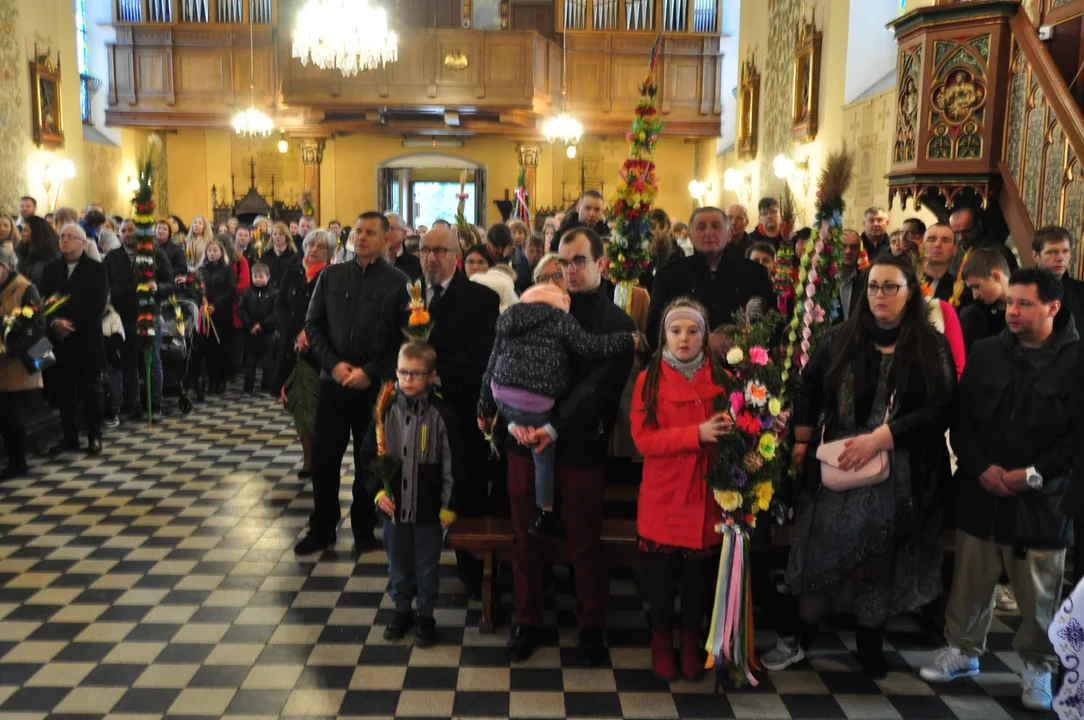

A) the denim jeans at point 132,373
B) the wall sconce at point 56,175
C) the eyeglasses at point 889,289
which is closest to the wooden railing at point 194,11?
the wall sconce at point 56,175

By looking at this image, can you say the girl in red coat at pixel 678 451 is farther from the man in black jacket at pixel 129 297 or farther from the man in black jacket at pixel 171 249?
the man in black jacket at pixel 171 249

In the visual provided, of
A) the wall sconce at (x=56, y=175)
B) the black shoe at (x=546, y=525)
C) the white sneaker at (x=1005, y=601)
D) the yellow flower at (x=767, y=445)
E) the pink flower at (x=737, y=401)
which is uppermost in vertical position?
the wall sconce at (x=56, y=175)

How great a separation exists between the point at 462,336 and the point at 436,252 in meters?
0.44

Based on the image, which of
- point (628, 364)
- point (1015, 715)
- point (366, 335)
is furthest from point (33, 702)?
point (1015, 715)

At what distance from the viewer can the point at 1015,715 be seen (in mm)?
3492

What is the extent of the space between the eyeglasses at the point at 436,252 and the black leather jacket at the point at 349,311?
404mm

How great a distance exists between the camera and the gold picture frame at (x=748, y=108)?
15.3 m

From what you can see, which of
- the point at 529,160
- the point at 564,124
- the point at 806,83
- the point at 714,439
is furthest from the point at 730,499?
the point at 529,160

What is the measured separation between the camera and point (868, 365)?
12.0ft

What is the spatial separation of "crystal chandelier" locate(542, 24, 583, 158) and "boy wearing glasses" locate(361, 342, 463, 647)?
1258 cm

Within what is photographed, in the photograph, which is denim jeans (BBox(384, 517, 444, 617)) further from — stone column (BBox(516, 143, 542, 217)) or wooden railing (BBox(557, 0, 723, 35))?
wooden railing (BBox(557, 0, 723, 35))

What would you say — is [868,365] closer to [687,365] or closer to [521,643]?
[687,365]

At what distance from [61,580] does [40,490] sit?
1896 millimetres

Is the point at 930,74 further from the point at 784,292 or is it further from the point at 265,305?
the point at 265,305
